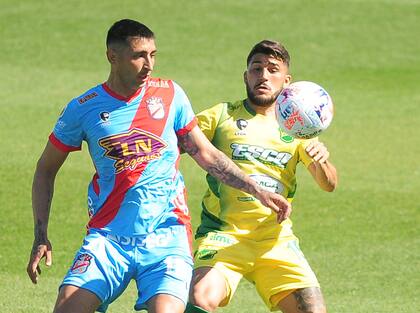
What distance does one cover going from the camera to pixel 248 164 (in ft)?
29.1

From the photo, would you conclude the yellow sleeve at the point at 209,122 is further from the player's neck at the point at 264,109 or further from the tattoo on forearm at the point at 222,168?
the tattoo on forearm at the point at 222,168

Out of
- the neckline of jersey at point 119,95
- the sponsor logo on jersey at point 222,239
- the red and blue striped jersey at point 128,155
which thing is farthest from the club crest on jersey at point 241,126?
the neckline of jersey at point 119,95

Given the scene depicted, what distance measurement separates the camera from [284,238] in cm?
880

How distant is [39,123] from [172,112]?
11.0m

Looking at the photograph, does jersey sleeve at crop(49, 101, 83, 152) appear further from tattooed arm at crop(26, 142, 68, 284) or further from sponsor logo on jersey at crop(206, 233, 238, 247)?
sponsor logo on jersey at crop(206, 233, 238, 247)

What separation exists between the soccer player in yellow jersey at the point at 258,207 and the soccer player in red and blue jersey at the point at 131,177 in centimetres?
99

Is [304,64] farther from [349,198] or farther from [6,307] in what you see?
[6,307]

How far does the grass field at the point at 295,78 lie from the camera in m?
12.0

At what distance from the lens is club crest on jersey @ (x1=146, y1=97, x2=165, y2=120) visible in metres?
7.60

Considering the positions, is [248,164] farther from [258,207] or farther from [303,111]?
[303,111]

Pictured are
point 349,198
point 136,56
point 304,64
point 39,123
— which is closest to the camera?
point 136,56

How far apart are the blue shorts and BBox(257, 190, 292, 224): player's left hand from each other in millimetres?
586

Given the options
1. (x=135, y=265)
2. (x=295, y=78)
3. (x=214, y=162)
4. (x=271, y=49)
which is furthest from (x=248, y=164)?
(x=295, y=78)

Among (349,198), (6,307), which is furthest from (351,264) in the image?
(6,307)
